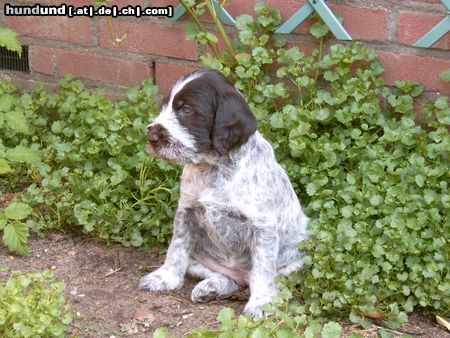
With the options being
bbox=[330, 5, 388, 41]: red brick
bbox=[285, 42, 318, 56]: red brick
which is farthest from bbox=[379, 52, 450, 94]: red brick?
bbox=[285, 42, 318, 56]: red brick

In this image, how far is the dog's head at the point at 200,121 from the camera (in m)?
4.24

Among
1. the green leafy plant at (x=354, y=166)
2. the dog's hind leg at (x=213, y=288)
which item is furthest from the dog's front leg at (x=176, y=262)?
the green leafy plant at (x=354, y=166)

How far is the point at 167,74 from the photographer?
593 centimetres

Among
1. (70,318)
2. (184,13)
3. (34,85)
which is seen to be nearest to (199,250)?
(70,318)

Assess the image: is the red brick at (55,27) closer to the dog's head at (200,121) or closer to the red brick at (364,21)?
the red brick at (364,21)

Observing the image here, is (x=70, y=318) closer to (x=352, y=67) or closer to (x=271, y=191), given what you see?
(x=271, y=191)

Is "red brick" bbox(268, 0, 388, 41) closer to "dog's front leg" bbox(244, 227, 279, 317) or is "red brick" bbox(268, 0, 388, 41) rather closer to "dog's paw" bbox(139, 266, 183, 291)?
"dog's front leg" bbox(244, 227, 279, 317)

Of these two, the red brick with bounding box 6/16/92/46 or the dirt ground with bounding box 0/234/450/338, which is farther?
the red brick with bounding box 6/16/92/46

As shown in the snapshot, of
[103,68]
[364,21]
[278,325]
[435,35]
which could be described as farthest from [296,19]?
[278,325]

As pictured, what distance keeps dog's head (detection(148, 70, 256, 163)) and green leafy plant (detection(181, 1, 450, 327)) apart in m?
0.69

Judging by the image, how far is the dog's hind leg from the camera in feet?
14.9

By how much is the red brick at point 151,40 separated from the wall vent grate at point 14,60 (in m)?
0.72

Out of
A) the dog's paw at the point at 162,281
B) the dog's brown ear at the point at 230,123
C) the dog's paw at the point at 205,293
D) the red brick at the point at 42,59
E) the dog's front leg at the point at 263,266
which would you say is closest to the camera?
the dog's brown ear at the point at 230,123

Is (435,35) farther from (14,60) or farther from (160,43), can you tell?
(14,60)
